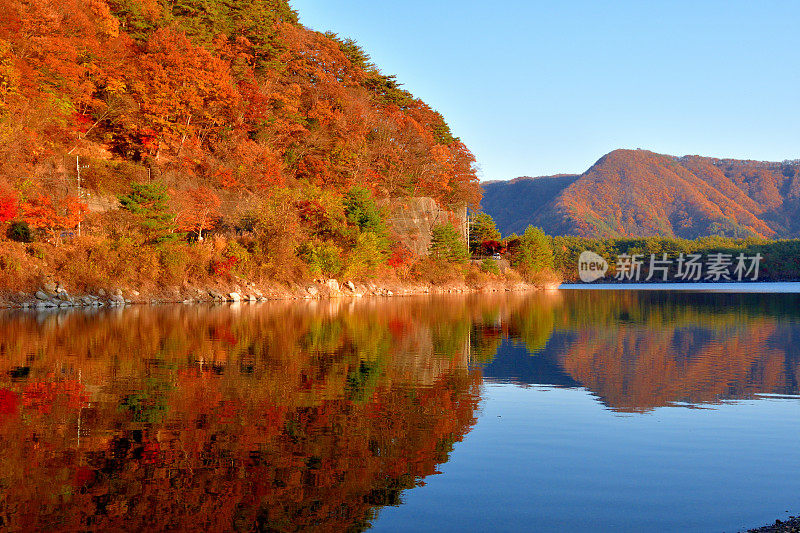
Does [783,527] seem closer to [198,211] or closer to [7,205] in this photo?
[7,205]

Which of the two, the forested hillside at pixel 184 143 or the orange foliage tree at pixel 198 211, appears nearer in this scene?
the forested hillside at pixel 184 143

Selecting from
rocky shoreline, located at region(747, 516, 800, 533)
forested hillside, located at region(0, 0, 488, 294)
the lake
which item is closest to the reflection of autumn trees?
the lake

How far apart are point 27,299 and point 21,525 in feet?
115

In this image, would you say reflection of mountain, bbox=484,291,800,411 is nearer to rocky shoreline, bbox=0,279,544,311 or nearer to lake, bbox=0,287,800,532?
lake, bbox=0,287,800,532

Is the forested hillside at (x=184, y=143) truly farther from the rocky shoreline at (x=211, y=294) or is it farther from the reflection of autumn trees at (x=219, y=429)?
the reflection of autumn trees at (x=219, y=429)

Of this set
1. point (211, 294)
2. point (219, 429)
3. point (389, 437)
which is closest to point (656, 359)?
point (389, 437)

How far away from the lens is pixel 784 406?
1332 cm

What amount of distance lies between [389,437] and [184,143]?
47.2 metres

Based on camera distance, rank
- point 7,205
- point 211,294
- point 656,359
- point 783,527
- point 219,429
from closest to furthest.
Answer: point 783,527, point 219,429, point 656,359, point 7,205, point 211,294

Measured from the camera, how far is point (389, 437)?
10047 mm

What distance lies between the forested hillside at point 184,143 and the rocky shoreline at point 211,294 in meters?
1.25

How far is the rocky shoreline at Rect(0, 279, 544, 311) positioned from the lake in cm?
1773

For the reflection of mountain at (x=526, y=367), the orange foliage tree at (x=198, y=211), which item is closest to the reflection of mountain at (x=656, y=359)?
the reflection of mountain at (x=526, y=367)

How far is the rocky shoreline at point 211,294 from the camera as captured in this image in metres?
37.2
